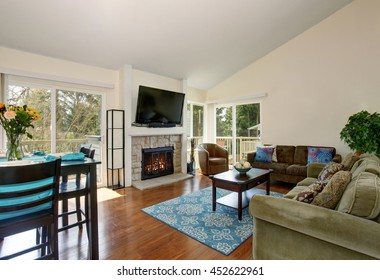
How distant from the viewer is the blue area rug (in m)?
2.16

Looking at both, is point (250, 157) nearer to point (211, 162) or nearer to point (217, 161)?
point (217, 161)

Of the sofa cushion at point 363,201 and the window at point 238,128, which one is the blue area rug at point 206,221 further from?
the window at point 238,128

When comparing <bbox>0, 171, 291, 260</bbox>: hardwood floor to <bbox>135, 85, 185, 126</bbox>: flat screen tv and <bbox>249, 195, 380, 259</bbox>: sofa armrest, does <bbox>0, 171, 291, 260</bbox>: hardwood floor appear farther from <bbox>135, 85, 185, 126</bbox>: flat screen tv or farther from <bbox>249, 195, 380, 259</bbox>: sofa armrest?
<bbox>135, 85, 185, 126</bbox>: flat screen tv

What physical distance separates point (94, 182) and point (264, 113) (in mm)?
4542

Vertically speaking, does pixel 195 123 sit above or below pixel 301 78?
below

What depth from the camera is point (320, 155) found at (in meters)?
4.02

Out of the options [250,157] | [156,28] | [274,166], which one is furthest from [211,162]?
[156,28]

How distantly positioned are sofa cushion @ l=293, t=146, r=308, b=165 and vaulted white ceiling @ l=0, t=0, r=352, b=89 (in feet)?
8.24

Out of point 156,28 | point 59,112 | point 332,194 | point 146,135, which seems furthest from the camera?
point 146,135

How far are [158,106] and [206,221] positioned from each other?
2.84 m

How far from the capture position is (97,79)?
3982mm

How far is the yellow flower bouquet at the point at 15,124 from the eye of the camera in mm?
1652

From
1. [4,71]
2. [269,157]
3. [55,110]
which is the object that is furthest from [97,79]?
[269,157]
